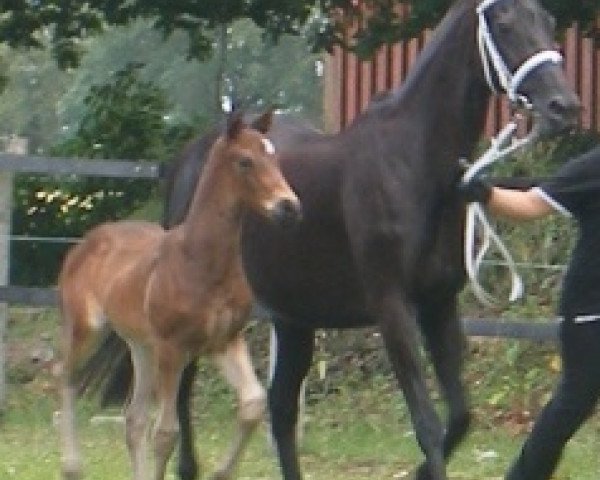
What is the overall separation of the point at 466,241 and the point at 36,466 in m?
2.99

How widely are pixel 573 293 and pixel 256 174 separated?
142 cm

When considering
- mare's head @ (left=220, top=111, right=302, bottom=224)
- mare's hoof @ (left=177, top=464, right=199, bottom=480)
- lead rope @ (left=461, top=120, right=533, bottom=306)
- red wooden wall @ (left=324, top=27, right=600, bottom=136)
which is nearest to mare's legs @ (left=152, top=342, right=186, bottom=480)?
mare's head @ (left=220, top=111, right=302, bottom=224)

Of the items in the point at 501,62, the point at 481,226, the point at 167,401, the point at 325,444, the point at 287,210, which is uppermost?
the point at 501,62

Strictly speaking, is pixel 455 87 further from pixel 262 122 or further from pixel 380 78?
pixel 380 78

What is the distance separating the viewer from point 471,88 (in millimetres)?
8039

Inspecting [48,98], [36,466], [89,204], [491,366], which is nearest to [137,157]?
[89,204]

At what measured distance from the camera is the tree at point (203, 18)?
14.1 metres

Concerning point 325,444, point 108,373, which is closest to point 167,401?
point 108,373

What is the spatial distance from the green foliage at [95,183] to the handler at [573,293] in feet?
27.0

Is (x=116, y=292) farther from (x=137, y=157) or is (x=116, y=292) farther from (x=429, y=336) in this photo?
(x=137, y=157)

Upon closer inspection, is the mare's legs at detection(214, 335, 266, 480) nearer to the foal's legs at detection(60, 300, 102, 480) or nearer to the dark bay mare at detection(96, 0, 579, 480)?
the dark bay mare at detection(96, 0, 579, 480)

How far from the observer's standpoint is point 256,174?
25.0ft

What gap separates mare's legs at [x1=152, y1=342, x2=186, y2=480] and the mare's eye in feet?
2.55

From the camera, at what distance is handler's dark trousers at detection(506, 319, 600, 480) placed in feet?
22.5
